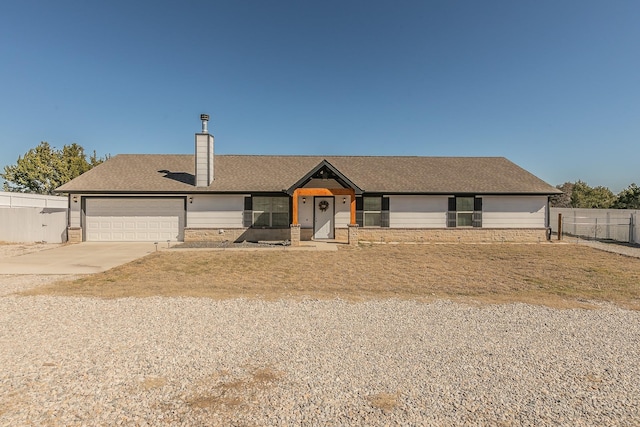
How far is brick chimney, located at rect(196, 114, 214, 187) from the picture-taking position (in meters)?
18.5

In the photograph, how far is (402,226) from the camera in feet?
62.1

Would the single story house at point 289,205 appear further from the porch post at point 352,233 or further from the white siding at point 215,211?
the porch post at point 352,233

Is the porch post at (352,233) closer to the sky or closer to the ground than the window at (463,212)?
closer to the ground

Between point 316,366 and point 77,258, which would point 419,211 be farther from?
point 77,258

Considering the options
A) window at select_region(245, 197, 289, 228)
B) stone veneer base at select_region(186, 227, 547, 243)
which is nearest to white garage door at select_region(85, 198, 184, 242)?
stone veneer base at select_region(186, 227, 547, 243)

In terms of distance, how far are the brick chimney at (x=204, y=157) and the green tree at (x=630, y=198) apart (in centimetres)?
4873

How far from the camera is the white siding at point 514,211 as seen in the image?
19172 millimetres

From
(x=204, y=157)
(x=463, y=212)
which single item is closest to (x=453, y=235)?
(x=463, y=212)

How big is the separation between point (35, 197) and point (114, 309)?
28727 mm

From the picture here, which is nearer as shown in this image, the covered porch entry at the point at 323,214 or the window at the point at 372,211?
the covered porch entry at the point at 323,214

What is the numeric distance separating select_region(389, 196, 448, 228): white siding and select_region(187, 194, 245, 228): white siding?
30.4 feet

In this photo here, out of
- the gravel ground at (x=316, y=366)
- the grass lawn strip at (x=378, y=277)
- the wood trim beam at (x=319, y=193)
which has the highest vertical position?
the wood trim beam at (x=319, y=193)

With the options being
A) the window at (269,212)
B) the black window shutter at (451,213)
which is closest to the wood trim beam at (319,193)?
the window at (269,212)

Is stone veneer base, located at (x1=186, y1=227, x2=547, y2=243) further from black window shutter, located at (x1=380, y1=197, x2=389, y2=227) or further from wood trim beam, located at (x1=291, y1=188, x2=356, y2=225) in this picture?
wood trim beam, located at (x1=291, y1=188, x2=356, y2=225)
